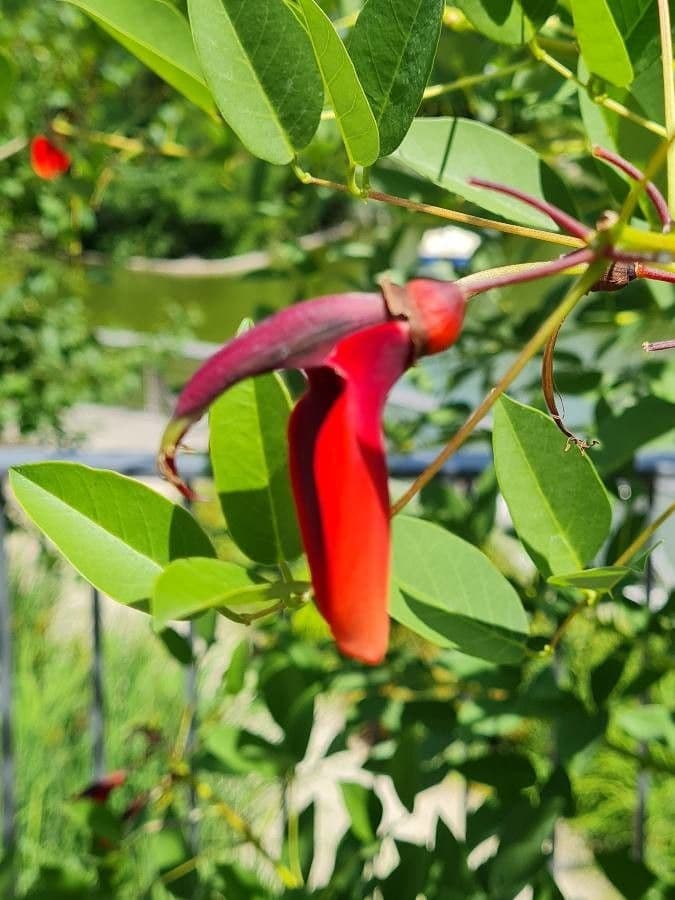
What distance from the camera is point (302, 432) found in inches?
7.9

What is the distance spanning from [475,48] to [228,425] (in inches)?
14.7

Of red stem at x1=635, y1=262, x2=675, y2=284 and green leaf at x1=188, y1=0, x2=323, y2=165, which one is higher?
green leaf at x1=188, y1=0, x2=323, y2=165

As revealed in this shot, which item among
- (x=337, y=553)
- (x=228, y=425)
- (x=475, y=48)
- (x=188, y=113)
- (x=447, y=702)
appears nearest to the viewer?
(x=337, y=553)

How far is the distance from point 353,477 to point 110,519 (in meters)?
0.15

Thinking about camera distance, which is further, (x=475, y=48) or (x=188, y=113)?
(x=188, y=113)

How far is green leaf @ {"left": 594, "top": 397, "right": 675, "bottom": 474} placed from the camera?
0.47 meters

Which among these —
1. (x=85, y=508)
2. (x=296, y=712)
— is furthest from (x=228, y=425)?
(x=296, y=712)

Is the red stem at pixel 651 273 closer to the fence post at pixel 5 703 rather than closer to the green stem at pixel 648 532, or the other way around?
the green stem at pixel 648 532

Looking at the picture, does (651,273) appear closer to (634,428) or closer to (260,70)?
(260,70)

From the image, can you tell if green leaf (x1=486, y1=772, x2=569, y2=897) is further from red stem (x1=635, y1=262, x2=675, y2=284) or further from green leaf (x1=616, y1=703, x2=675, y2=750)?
red stem (x1=635, y1=262, x2=675, y2=284)

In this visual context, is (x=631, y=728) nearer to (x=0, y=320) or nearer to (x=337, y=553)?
(x=337, y=553)

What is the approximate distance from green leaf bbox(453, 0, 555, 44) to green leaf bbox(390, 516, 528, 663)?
0.20 meters

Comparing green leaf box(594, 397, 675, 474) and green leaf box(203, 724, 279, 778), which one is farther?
green leaf box(203, 724, 279, 778)

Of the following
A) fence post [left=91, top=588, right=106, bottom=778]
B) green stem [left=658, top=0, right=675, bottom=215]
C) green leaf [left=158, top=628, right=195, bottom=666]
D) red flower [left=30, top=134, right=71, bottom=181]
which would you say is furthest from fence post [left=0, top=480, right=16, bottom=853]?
green stem [left=658, top=0, right=675, bottom=215]
